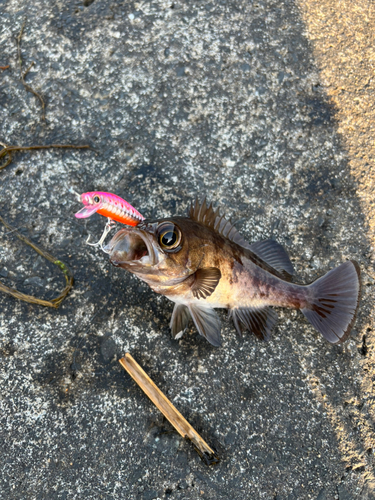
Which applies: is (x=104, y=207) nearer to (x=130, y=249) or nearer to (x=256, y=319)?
(x=130, y=249)

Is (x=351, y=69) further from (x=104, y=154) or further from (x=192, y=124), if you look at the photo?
(x=104, y=154)

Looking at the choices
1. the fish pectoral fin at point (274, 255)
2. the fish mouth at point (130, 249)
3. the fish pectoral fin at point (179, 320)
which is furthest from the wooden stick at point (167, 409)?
the fish pectoral fin at point (274, 255)

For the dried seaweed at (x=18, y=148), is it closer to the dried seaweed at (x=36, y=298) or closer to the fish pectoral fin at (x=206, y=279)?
A: the dried seaweed at (x=36, y=298)

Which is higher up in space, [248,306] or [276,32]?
[276,32]

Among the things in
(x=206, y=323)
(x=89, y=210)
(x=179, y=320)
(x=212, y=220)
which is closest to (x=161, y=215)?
(x=212, y=220)

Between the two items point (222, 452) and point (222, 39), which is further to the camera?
point (222, 39)

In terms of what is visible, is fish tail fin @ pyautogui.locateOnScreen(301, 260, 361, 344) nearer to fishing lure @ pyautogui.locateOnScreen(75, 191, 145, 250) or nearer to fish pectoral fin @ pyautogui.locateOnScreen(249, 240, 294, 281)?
fish pectoral fin @ pyautogui.locateOnScreen(249, 240, 294, 281)

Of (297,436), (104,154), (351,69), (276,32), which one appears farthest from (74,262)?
(351,69)

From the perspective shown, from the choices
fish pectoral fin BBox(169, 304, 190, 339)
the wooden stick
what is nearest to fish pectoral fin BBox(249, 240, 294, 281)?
fish pectoral fin BBox(169, 304, 190, 339)

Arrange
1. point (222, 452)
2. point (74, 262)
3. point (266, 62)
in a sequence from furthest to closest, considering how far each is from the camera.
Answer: point (266, 62) → point (74, 262) → point (222, 452)
